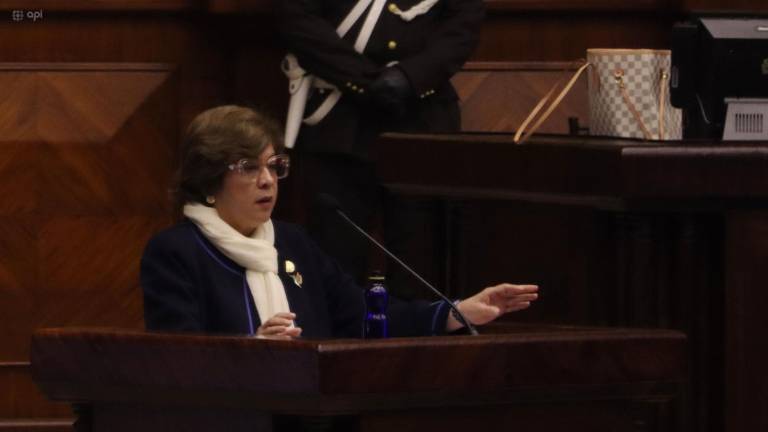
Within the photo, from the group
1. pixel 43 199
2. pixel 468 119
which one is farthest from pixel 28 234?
pixel 468 119

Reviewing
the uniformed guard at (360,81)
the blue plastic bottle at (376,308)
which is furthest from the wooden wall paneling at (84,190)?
the blue plastic bottle at (376,308)

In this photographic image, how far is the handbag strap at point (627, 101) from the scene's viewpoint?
442cm

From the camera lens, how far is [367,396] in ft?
8.80

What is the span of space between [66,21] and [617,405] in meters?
3.60

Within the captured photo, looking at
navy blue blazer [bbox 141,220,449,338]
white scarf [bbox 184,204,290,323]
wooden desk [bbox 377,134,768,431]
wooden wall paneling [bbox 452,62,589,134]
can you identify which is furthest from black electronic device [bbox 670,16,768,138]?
wooden wall paneling [bbox 452,62,589,134]

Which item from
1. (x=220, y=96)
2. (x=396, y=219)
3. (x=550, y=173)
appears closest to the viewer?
(x=550, y=173)

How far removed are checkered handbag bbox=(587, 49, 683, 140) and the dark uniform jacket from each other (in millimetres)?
1098

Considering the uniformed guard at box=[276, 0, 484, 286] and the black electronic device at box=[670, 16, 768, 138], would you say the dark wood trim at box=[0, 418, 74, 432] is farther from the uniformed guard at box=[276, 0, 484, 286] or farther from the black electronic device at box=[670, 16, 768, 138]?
the black electronic device at box=[670, 16, 768, 138]

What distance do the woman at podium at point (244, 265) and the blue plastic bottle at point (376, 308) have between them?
4 cm

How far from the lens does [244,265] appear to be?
3656 mm

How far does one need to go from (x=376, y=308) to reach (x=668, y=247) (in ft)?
2.16

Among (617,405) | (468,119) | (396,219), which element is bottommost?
(617,405)

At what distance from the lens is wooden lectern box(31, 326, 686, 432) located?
2.68 metres

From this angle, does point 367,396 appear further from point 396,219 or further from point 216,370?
point 396,219
